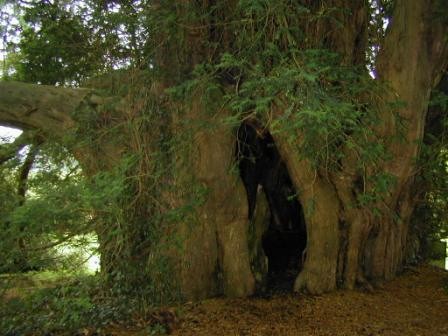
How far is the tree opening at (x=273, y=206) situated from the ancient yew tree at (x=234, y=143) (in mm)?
101

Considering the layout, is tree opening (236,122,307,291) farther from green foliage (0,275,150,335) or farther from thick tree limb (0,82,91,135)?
thick tree limb (0,82,91,135)

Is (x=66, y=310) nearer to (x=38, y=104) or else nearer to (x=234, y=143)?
(x=234, y=143)

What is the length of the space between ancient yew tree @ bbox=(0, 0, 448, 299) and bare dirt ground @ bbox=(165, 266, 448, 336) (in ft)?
0.98

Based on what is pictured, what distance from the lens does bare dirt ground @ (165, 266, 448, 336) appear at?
4223 millimetres

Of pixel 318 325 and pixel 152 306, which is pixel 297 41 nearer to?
pixel 318 325

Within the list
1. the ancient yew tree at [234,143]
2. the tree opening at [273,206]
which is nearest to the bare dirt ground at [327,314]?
the ancient yew tree at [234,143]

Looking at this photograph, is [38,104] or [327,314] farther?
[38,104]

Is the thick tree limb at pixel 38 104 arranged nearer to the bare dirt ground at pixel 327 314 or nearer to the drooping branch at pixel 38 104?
the drooping branch at pixel 38 104

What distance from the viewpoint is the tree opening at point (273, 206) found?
18.6ft

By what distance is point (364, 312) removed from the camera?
4598 mm

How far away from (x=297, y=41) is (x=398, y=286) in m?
3.30

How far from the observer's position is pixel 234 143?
498 cm

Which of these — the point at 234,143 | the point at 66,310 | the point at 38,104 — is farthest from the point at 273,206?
the point at 38,104

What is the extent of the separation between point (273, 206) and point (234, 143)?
1717 millimetres
